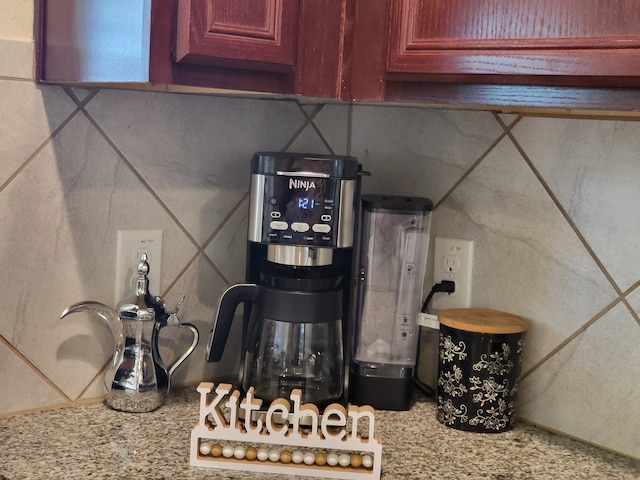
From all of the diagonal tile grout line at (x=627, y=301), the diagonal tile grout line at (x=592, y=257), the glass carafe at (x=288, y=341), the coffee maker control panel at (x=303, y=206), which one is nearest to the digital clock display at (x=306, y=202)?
the coffee maker control panel at (x=303, y=206)

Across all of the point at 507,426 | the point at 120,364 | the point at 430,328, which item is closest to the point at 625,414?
the point at 507,426

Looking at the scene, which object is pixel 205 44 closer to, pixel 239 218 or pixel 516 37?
pixel 516 37

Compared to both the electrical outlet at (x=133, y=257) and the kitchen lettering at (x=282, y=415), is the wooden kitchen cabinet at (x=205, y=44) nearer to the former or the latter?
the electrical outlet at (x=133, y=257)

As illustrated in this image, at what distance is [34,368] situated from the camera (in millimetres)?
1119

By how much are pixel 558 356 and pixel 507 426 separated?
126 millimetres

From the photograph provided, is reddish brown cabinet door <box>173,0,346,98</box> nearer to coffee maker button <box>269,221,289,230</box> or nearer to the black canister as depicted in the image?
coffee maker button <box>269,221,289,230</box>

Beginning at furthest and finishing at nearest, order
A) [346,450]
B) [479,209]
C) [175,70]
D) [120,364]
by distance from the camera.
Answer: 1. [479,209]
2. [120,364]
3. [346,450]
4. [175,70]

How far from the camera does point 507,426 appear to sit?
3.74ft

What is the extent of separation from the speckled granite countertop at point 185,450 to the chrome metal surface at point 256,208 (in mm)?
281

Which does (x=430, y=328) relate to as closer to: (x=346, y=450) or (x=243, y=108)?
(x=346, y=450)

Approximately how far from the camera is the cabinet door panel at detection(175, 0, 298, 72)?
0.84 meters

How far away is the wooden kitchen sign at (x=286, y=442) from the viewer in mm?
966

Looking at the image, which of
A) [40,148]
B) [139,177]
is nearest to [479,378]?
[139,177]

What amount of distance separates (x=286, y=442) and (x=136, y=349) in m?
0.27
